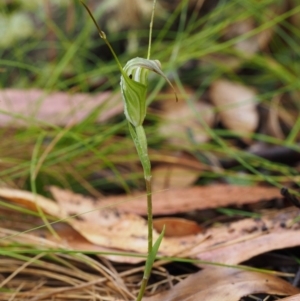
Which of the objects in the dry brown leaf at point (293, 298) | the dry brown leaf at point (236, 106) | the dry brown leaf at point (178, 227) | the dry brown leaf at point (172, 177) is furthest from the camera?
the dry brown leaf at point (236, 106)

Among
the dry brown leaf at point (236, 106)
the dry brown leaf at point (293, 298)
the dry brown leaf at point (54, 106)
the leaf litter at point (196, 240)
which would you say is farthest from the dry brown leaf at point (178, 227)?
the dry brown leaf at point (236, 106)

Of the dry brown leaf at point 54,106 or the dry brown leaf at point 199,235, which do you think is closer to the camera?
the dry brown leaf at point 199,235

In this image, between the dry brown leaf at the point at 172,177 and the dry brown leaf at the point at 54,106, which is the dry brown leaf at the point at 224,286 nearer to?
the dry brown leaf at the point at 172,177

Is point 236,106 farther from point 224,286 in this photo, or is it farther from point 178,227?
point 224,286

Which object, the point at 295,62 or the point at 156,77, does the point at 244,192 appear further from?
the point at 295,62

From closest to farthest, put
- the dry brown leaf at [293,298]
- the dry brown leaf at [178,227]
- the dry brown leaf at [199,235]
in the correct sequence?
the dry brown leaf at [293,298], the dry brown leaf at [199,235], the dry brown leaf at [178,227]

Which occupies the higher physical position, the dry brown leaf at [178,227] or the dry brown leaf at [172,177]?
the dry brown leaf at [172,177]

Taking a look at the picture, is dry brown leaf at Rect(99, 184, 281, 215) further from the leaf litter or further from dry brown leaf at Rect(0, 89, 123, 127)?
dry brown leaf at Rect(0, 89, 123, 127)
